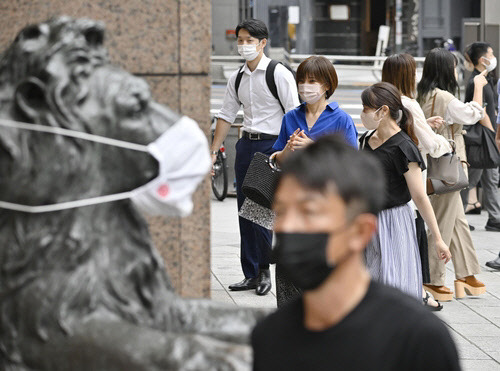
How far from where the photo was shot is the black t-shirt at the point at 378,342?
2229 mm

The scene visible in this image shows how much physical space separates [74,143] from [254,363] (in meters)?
0.81

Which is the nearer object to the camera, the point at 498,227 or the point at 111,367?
the point at 111,367


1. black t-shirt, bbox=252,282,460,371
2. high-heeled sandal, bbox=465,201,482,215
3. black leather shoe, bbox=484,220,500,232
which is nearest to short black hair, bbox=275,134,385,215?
black t-shirt, bbox=252,282,460,371

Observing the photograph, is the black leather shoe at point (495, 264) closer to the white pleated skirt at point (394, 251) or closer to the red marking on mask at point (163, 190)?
the white pleated skirt at point (394, 251)

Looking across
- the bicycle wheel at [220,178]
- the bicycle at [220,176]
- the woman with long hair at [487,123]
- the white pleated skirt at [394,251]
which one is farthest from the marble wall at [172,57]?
the bicycle wheel at [220,178]

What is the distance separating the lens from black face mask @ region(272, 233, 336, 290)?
224 centimetres

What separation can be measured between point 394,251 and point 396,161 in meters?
0.60

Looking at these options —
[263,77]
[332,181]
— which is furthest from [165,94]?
[263,77]

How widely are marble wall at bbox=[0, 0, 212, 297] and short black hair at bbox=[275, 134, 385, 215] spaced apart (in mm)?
2067

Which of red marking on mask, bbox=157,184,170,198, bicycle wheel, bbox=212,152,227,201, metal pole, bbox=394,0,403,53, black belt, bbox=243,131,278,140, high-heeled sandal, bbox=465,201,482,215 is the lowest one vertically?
high-heeled sandal, bbox=465,201,482,215

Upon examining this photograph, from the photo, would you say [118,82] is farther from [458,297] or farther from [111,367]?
[458,297]

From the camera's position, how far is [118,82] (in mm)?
2783

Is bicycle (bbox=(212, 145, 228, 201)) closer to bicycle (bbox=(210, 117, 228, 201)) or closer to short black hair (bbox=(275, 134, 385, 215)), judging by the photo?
bicycle (bbox=(210, 117, 228, 201))

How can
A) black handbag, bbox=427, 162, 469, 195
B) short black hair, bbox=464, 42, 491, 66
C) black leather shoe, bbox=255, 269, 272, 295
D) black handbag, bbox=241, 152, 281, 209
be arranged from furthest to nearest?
short black hair, bbox=464, 42, 491, 66
black leather shoe, bbox=255, 269, 272, 295
black handbag, bbox=427, 162, 469, 195
black handbag, bbox=241, 152, 281, 209
